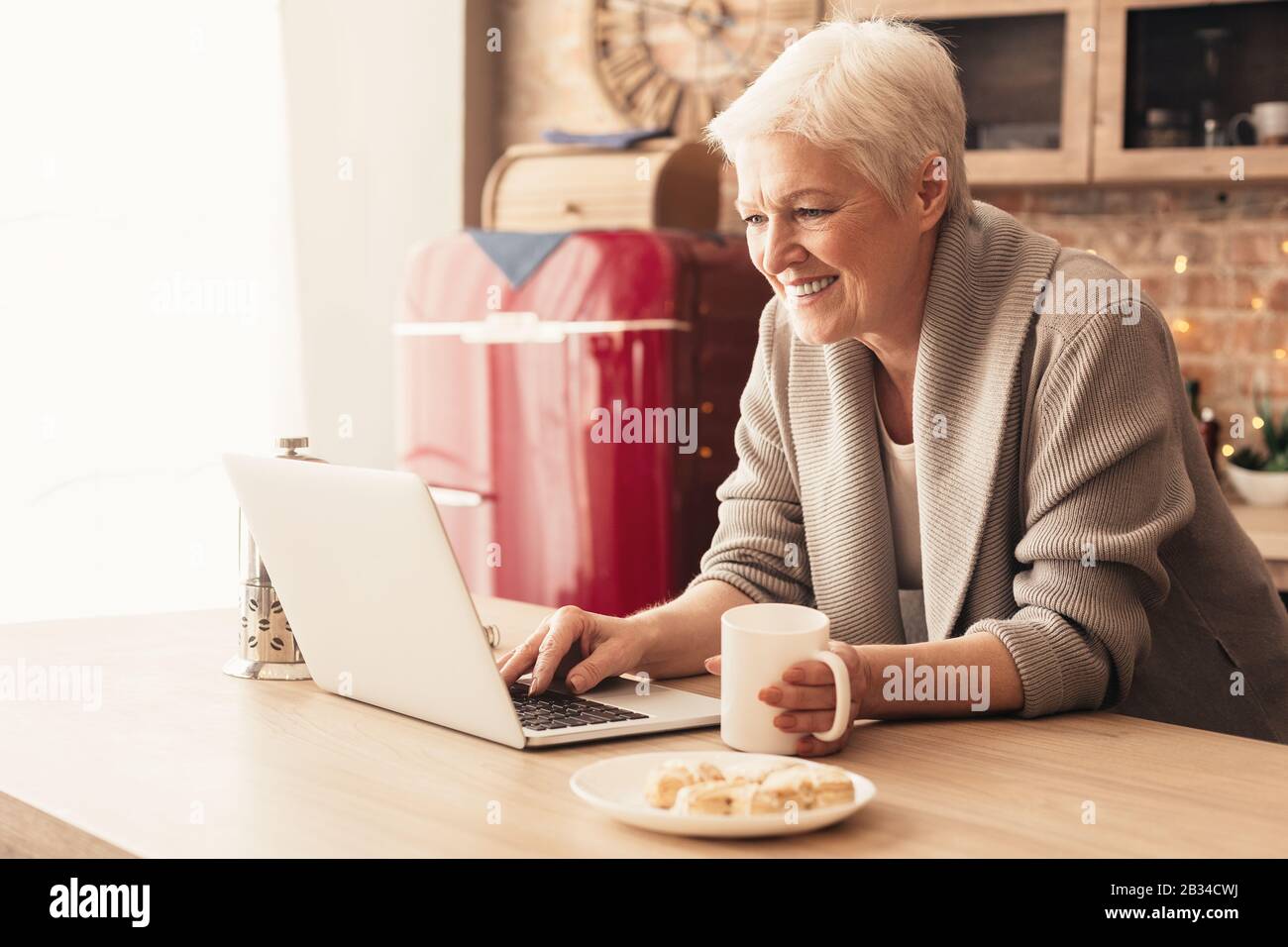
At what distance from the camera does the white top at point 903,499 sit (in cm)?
166

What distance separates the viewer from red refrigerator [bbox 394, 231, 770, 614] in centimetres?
298

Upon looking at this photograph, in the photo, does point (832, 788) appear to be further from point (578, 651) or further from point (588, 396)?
point (588, 396)

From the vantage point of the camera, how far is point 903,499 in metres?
1.68

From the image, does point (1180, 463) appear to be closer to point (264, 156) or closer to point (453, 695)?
point (453, 695)

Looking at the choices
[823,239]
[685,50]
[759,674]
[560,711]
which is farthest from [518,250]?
[759,674]

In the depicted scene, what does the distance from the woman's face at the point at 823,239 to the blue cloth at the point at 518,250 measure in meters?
1.53

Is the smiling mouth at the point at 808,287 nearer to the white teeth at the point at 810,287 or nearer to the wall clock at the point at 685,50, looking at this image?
the white teeth at the point at 810,287

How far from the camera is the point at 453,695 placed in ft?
3.96

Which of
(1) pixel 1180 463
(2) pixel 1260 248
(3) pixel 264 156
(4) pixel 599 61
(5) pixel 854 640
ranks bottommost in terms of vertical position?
(5) pixel 854 640

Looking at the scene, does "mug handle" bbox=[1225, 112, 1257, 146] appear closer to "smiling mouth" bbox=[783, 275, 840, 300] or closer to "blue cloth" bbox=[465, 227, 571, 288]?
"blue cloth" bbox=[465, 227, 571, 288]

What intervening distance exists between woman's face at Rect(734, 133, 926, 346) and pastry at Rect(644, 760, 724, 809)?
0.66 metres

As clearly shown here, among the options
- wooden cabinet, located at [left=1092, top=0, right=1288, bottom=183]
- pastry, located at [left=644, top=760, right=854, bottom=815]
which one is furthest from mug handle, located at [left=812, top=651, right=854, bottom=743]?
wooden cabinet, located at [left=1092, top=0, right=1288, bottom=183]
